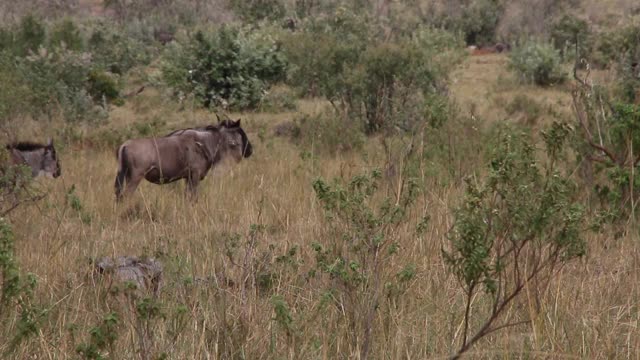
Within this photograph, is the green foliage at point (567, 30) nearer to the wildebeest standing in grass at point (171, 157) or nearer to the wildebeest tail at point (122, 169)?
the wildebeest standing in grass at point (171, 157)

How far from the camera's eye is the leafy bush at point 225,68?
14844mm

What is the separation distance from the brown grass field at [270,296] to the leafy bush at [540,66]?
14207 mm

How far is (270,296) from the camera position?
11.6 ft

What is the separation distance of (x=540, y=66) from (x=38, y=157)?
49.1ft

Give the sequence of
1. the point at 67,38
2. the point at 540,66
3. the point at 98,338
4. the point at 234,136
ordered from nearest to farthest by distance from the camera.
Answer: the point at 98,338, the point at 234,136, the point at 67,38, the point at 540,66

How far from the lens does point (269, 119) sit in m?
13.0

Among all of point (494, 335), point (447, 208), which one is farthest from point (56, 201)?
point (494, 335)

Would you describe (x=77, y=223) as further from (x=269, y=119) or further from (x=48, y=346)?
(x=269, y=119)

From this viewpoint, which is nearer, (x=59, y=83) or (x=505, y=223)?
(x=505, y=223)

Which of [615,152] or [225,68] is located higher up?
[615,152]

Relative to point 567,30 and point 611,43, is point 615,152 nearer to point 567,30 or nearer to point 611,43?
point 611,43

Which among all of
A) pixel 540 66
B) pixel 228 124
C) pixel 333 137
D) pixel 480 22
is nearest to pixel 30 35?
pixel 333 137

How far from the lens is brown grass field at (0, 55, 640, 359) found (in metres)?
2.94

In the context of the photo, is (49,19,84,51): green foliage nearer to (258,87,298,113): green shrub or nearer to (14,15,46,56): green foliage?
(14,15,46,56): green foliage
